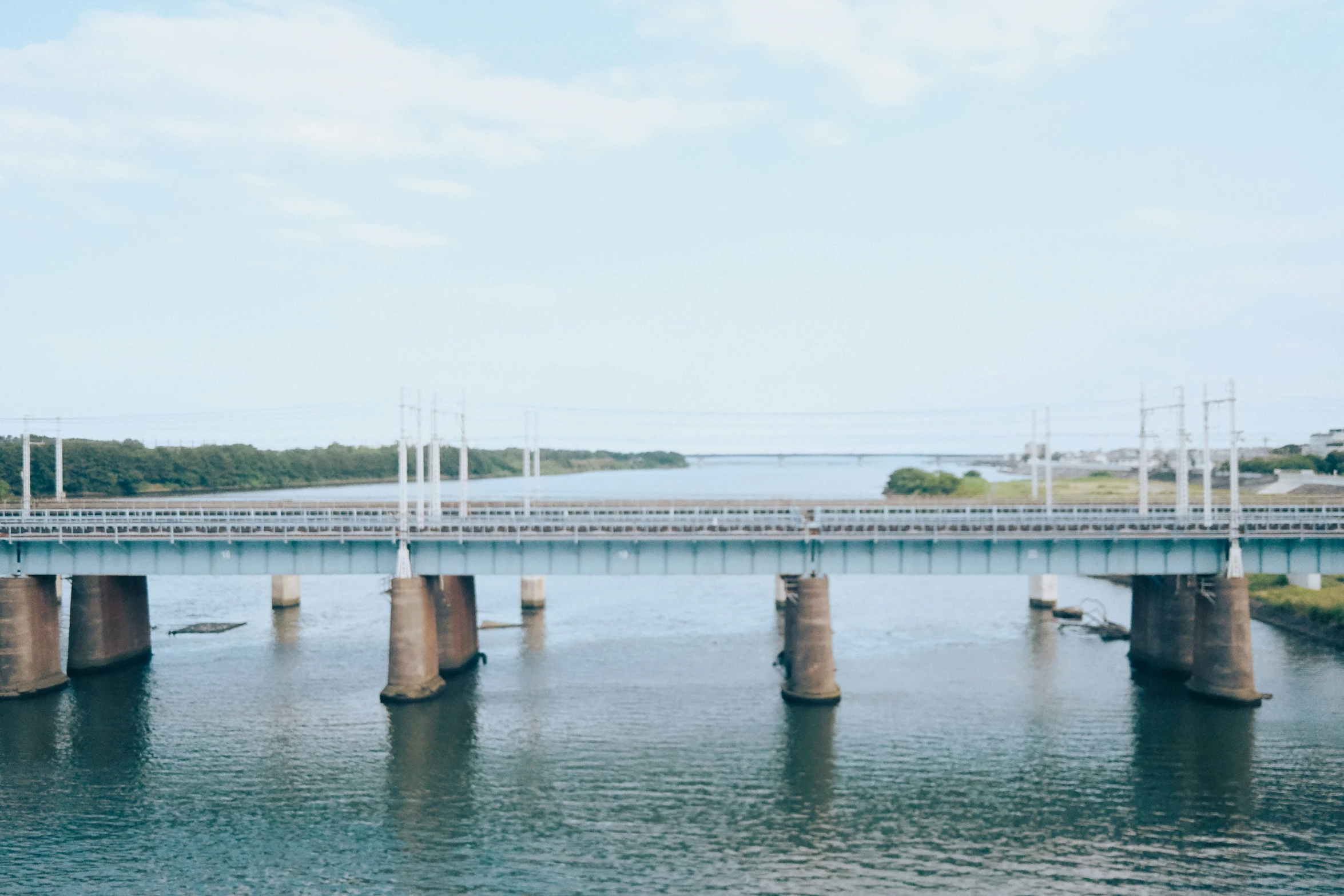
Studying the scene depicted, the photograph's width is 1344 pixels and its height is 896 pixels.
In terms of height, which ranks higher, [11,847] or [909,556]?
[909,556]

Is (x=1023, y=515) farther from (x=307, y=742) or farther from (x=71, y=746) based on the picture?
(x=71, y=746)

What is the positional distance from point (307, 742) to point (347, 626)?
1187 inches

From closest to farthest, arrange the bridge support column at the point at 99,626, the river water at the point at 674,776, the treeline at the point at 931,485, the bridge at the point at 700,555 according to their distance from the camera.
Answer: the river water at the point at 674,776 < the bridge at the point at 700,555 < the bridge support column at the point at 99,626 < the treeline at the point at 931,485

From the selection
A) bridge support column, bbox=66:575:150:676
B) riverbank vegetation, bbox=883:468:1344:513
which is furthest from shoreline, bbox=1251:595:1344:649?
bridge support column, bbox=66:575:150:676

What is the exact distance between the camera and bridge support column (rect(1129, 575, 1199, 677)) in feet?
182

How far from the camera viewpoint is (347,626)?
7362 centimetres

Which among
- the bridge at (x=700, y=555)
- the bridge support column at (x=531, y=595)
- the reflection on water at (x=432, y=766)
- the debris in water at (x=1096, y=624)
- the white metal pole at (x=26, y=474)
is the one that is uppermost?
the white metal pole at (x=26, y=474)

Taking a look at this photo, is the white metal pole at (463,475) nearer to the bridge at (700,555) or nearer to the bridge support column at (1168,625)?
the bridge at (700,555)

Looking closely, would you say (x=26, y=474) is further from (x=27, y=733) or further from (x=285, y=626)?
(x=27, y=733)

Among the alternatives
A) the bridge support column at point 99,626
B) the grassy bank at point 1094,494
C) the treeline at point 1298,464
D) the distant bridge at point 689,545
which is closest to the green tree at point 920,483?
the grassy bank at point 1094,494

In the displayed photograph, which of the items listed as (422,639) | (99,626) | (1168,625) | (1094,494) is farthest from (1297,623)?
(99,626)

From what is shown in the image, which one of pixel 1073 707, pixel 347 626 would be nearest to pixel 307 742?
pixel 347 626

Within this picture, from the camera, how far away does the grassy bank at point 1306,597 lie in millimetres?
67062

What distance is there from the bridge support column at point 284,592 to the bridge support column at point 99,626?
61.8 feet
